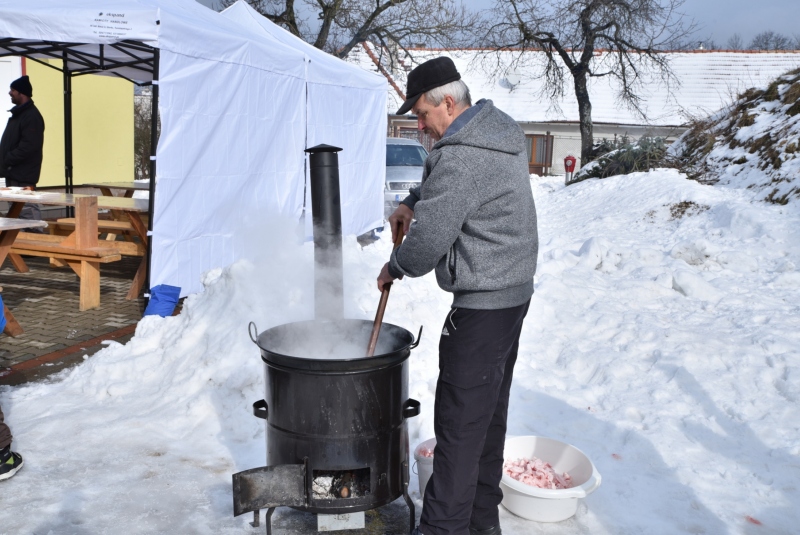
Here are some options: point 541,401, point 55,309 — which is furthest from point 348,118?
point 541,401

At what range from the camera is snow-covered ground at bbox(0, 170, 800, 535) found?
358cm

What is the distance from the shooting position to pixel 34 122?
9039 mm

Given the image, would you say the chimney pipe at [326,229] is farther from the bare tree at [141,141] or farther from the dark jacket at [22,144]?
the bare tree at [141,141]

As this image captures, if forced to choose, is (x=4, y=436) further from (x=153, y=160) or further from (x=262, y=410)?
(x=153, y=160)

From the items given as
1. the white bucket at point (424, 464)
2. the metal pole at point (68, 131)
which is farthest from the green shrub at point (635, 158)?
the white bucket at point (424, 464)

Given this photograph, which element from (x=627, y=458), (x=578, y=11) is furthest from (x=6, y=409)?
(x=578, y=11)

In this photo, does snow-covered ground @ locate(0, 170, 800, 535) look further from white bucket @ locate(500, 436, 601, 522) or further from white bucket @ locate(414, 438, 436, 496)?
white bucket @ locate(414, 438, 436, 496)

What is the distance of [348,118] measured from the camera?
11.4m

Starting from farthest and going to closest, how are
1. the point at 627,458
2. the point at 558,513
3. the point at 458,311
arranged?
the point at 627,458
the point at 558,513
the point at 458,311

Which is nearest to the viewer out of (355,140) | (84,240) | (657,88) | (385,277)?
(385,277)

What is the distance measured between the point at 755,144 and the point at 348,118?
21.8ft

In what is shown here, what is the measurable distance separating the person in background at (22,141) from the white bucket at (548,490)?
311 inches

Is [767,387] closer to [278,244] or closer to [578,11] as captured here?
[278,244]

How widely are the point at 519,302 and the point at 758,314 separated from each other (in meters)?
4.50
